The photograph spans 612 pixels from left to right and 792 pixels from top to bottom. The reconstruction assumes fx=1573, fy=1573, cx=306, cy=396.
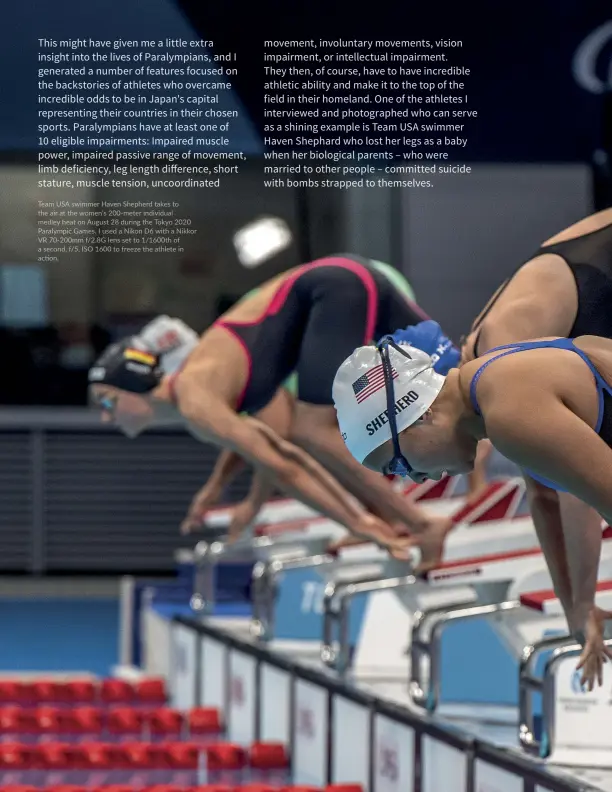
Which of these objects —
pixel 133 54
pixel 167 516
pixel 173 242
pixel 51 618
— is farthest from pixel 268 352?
pixel 167 516

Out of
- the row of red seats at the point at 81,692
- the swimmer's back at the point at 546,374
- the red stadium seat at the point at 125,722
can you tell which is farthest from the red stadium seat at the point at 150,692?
the swimmer's back at the point at 546,374

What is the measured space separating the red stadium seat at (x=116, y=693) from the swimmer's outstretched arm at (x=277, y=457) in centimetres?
145

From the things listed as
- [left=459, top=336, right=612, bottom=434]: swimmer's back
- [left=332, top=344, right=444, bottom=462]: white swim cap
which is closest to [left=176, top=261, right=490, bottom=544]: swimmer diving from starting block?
[left=332, top=344, right=444, bottom=462]: white swim cap

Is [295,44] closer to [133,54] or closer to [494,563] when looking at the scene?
[133,54]

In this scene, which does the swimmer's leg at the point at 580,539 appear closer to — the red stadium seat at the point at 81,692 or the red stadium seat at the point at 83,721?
the red stadium seat at the point at 83,721

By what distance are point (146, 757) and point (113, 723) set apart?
2.74 ft

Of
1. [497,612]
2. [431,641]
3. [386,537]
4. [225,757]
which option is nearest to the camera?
[431,641]

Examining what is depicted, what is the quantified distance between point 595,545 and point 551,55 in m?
2.32

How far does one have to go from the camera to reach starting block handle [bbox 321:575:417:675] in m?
4.84

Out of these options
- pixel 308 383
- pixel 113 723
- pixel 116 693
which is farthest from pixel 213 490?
pixel 308 383

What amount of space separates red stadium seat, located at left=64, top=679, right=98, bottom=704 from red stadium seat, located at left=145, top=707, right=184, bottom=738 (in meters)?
0.73

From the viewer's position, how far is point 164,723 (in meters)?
5.85

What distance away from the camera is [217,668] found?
243 inches

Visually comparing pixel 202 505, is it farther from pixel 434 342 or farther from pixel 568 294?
pixel 568 294
